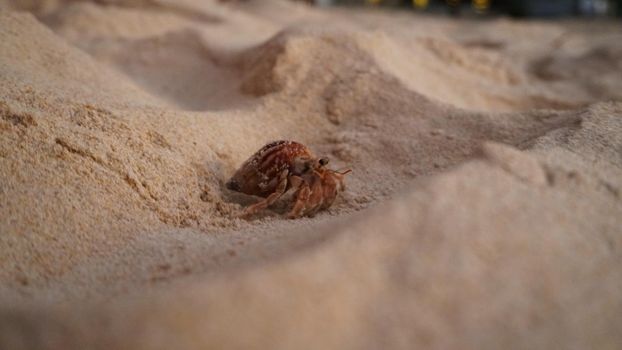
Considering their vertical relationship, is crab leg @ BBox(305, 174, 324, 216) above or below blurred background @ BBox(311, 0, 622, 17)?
below

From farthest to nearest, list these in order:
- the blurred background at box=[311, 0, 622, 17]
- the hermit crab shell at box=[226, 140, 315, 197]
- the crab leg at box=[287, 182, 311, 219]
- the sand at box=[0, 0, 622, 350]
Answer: the blurred background at box=[311, 0, 622, 17] → the hermit crab shell at box=[226, 140, 315, 197] → the crab leg at box=[287, 182, 311, 219] → the sand at box=[0, 0, 622, 350]

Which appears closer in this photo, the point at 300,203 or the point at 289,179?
the point at 300,203

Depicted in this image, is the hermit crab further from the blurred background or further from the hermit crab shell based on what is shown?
the blurred background

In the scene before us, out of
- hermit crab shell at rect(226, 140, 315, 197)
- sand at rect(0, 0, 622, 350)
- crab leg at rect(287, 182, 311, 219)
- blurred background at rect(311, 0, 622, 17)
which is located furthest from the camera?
blurred background at rect(311, 0, 622, 17)

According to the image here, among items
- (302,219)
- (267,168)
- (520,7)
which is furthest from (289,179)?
(520,7)

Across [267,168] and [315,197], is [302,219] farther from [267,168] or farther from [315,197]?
[267,168]

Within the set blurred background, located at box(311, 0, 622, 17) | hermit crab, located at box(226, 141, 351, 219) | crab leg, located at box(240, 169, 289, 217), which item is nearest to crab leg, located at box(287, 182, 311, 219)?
hermit crab, located at box(226, 141, 351, 219)
